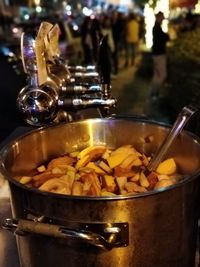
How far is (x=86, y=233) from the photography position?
57.0 inches

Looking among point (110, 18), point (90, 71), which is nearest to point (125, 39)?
point (110, 18)

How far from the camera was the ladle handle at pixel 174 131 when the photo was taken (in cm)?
185

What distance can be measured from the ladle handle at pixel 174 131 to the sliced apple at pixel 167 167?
1.1 inches

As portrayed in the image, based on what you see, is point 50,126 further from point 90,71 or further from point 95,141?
point 90,71

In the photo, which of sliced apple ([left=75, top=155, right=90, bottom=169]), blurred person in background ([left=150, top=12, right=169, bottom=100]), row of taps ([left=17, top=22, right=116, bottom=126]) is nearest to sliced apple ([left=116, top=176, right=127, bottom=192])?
sliced apple ([left=75, top=155, right=90, bottom=169])

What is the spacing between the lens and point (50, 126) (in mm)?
2176

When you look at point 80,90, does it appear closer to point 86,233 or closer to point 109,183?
point 109,183

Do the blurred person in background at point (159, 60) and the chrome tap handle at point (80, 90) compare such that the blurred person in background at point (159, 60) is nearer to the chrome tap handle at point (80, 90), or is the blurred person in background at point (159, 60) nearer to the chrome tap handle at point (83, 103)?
the chrome tap handle at point (80, 90)

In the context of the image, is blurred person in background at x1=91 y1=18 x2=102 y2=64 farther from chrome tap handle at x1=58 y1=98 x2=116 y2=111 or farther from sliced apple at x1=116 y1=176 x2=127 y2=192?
sliced apple at x1=116 y1=176 x2=127 y2=192

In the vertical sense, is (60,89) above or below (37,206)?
above

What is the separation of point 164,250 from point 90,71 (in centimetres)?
195

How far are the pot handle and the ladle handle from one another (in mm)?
523

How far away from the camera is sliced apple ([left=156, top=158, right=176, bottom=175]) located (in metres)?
1.98

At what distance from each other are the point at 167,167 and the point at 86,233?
2.22ft
